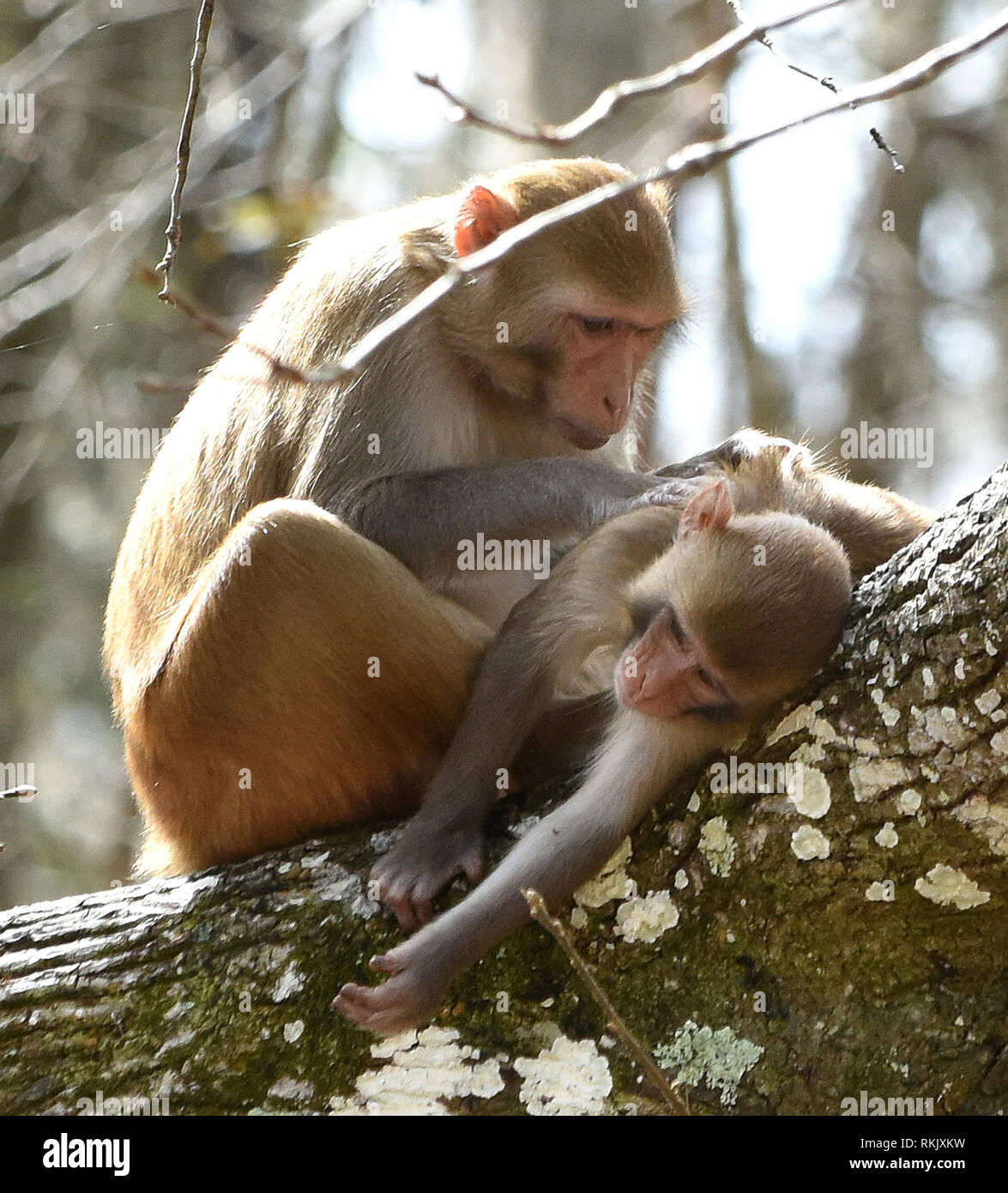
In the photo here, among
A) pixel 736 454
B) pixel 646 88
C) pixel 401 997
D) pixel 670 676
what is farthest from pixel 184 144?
pixel 736 454

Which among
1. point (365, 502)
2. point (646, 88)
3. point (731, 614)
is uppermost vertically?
point (646, 88)

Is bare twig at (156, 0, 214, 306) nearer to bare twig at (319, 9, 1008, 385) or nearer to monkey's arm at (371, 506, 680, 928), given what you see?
bare twig at (319, 9, 1008, 385)

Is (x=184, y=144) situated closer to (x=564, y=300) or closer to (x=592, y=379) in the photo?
(x=564, y=300)

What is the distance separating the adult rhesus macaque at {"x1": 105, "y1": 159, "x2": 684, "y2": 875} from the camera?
13.8 ft

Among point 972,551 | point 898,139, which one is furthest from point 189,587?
point 898,139

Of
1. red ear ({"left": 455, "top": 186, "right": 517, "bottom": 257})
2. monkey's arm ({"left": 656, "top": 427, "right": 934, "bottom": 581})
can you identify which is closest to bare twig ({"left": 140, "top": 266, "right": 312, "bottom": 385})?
monkey's arm ({"left": 656, "top": 427, "right": 934, "bottom": 581})

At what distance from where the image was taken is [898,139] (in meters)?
11.1

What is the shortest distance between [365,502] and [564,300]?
98 centimetres

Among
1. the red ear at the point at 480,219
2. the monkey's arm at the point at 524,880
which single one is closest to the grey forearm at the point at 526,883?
the monkey's arm at the point at 524,880

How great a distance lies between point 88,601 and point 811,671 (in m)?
7.32

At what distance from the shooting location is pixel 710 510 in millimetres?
4004

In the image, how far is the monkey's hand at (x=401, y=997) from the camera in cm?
345

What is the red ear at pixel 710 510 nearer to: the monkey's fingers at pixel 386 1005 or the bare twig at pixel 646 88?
the monkey's fingers at pixel 386 1005

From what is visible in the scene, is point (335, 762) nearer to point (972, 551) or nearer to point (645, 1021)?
point (645, 1021)
